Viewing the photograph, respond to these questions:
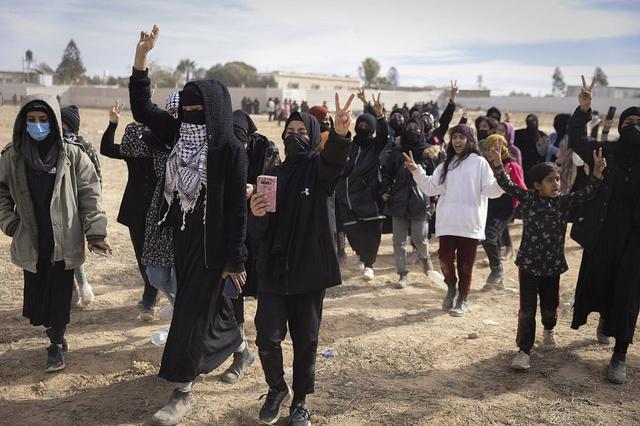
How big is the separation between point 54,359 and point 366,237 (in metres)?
3.95

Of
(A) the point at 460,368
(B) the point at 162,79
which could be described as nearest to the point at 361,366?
(A) the point at 460,368

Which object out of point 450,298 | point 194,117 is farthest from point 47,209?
point 450,298

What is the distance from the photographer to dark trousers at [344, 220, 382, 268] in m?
7.33

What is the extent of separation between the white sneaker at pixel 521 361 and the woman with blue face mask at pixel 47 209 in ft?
10.5

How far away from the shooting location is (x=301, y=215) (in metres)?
3.60

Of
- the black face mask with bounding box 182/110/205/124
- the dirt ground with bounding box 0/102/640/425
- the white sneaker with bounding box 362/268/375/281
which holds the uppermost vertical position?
the black face mask with bounding box 182/110/205/124

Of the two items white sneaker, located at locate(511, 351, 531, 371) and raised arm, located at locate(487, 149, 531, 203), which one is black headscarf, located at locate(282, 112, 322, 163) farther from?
white sneaker, located at locate(511, 351, 531, 371)

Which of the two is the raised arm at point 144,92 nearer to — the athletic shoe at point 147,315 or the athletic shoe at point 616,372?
the athletic shoe at point 147,315

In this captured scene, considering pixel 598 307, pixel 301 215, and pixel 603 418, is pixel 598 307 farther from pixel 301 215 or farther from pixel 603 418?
pixel 301 215

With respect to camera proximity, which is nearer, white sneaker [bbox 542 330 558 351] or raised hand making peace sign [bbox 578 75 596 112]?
raised hand making peace sign [bbox 578 75 596 112]

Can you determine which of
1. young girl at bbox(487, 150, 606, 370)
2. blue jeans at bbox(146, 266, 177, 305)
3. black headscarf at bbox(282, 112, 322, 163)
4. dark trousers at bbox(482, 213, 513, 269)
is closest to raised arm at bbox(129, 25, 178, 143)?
black headscarf at bbox(282, 112, 322, 163)

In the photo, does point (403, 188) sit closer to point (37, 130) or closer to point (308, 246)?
point (308, 246)

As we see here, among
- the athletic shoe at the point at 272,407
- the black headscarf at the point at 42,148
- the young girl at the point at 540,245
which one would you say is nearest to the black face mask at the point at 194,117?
the black headscarf at the point at 42,148

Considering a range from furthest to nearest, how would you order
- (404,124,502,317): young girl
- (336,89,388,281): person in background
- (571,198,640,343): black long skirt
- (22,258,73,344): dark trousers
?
(336,89,388,281): person in background → (404,124,502,317): young girl → (571,198,640,343): black long skirt → (22,258,73,344): dark trousers
